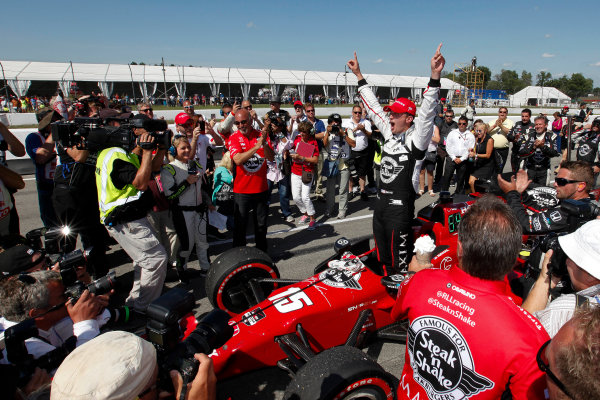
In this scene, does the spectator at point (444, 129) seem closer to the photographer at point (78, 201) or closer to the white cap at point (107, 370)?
the photographer at point (78, 201)

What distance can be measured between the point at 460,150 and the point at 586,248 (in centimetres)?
715

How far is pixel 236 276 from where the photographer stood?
3.57 m

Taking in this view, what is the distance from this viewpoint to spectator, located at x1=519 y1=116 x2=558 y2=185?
778 centimetres

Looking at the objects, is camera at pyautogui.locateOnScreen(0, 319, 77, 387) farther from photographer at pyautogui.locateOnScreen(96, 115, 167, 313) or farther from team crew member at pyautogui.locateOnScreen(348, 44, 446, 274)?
team crew member at pyautogui.locateOnScreen(348, 44, 446, 274)

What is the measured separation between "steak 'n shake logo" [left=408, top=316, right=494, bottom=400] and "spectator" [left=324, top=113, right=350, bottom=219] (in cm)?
563

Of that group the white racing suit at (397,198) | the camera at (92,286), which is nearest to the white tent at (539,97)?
the white racing suit at (397,198)

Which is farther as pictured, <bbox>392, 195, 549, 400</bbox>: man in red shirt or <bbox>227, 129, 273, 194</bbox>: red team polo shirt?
<bbox>227, 129, 273, 194</bbox>: red team polo shirt

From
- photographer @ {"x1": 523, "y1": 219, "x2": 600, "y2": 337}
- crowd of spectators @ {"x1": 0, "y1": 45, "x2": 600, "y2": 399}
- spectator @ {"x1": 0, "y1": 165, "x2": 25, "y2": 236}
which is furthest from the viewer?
spectator @ {"x1": 0, "y1": 165, "x2": 25, "y2": 236}

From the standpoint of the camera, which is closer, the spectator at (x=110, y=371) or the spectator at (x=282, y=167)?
the spectator at (x=110, y=371)

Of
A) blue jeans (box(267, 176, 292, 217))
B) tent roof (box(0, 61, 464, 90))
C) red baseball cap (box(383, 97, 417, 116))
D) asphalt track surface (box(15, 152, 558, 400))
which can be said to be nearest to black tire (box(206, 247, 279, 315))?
asphalt track surface (box(15, 152, 558, 400))

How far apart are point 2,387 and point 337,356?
5.39ft

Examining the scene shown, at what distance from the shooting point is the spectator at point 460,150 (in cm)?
817

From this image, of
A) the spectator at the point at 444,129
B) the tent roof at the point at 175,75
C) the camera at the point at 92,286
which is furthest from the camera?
the tent roof at the point at 175,75

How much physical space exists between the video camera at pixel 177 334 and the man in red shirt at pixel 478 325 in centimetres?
93
